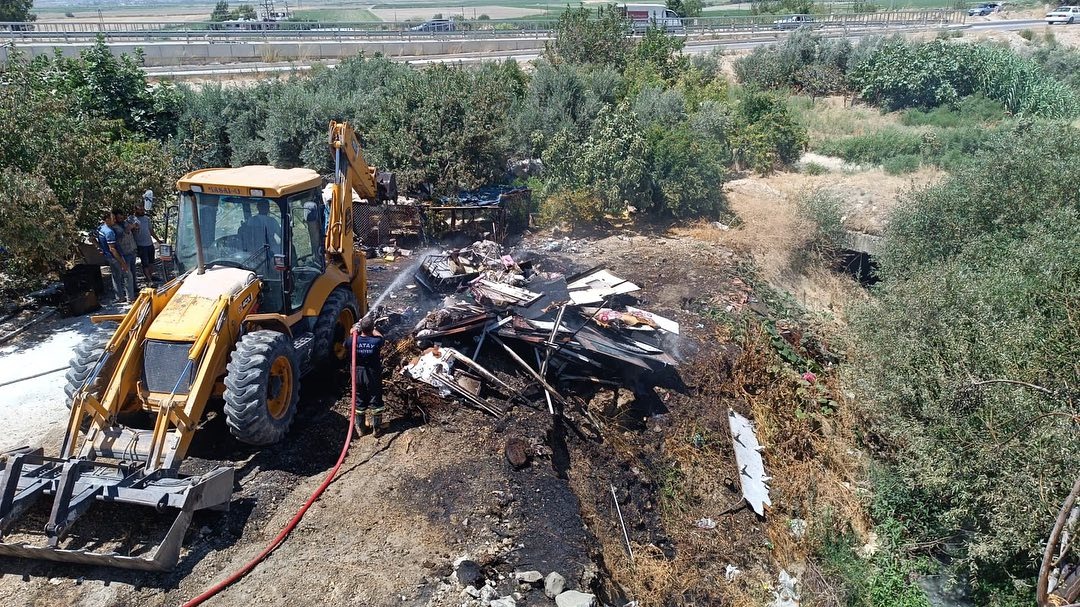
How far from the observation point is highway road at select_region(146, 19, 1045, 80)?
2917 cm

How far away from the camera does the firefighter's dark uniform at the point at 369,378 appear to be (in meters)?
7.84

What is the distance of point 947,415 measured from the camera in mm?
7801

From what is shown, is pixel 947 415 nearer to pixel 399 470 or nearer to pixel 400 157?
pixel 399 470

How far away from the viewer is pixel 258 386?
6.80 meters

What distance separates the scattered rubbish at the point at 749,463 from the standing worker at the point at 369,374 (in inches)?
178

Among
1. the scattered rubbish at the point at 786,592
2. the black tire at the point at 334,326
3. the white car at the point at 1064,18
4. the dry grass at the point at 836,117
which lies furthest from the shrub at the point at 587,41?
the white car at the point at 1064,18

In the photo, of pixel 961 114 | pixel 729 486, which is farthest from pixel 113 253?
pixel 961 114

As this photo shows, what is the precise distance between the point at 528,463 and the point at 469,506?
1011 mm

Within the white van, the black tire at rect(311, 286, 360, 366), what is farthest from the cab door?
the white van

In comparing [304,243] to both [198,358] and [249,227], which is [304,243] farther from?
[198,358]

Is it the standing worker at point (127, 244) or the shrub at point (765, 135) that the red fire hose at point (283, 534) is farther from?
the shrub at point (765, 135)

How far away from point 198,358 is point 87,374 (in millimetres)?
1034

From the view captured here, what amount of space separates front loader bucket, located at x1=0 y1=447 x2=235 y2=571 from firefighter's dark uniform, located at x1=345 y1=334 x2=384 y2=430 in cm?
195

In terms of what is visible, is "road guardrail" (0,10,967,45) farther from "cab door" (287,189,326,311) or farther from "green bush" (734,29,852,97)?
"cab door" (287,189,326,311)
